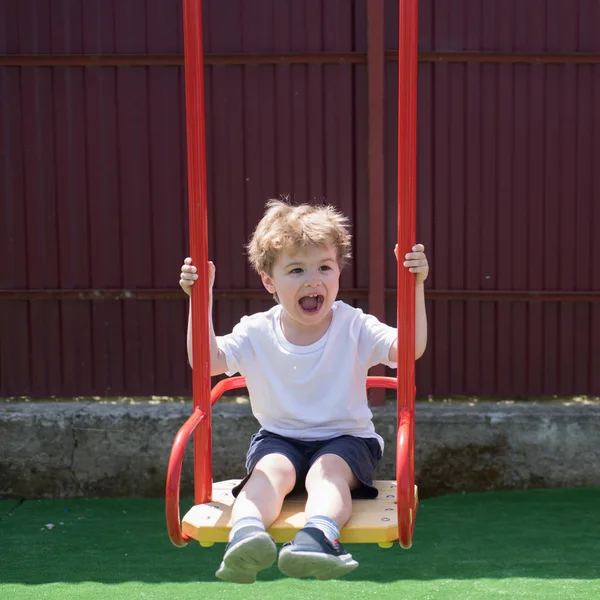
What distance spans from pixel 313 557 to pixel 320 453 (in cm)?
55

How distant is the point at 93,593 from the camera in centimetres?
423

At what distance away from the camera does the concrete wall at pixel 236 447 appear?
5.69 metres

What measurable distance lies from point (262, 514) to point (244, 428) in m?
3.01

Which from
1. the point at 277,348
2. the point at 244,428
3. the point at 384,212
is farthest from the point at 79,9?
the point at 277,348

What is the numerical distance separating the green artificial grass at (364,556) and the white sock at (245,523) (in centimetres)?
163

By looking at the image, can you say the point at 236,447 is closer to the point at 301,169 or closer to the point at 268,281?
the point at 301,169

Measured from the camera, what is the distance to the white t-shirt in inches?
122

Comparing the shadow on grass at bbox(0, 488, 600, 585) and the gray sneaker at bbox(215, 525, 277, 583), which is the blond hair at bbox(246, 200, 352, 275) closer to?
the gray sneaker at bbox(215, 525, 277, 583)

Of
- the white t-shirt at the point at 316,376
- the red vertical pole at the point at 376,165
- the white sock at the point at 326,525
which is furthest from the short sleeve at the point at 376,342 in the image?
the red vertical pole at the point at 376,165

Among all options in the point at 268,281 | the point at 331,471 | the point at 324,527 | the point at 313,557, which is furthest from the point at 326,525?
the point at 268,281

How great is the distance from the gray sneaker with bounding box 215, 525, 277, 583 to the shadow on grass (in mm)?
1914

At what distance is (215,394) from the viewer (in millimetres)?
3160

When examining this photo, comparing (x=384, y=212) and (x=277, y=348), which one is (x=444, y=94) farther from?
(x=277, y=348)

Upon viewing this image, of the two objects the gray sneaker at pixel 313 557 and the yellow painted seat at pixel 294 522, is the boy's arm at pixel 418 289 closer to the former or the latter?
the yellow painted seat at pixel 294 522
